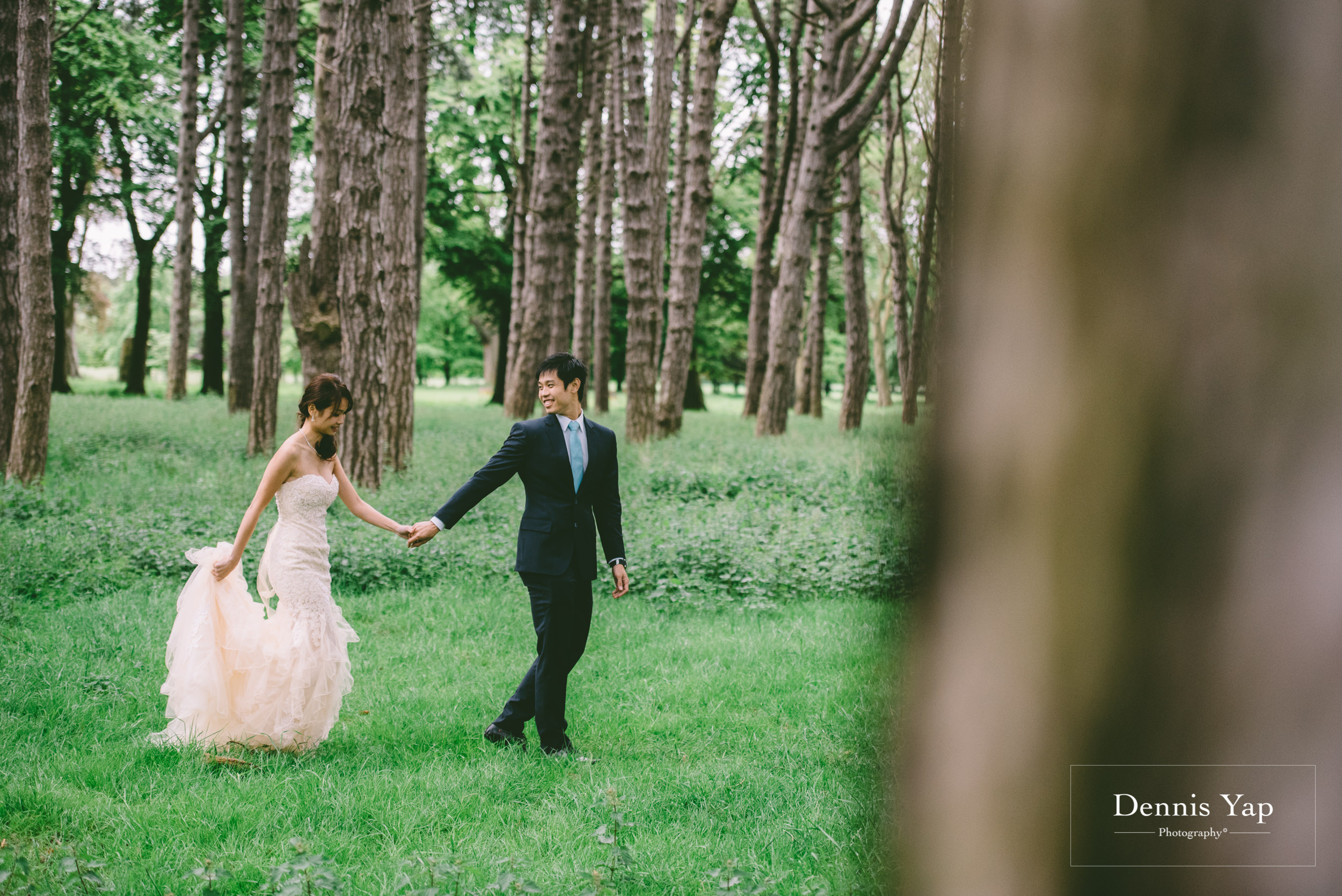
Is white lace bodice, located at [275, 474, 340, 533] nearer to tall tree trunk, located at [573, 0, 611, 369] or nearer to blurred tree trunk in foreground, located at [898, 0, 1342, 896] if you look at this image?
blurred tree trunk in foreground, located at [898, 0, 1342, 896]

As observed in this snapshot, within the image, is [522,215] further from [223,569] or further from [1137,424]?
[1137,424]

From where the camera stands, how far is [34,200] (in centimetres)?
1257

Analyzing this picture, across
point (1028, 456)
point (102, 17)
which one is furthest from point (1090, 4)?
point (102, 17)

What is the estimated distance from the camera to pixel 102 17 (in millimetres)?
27375

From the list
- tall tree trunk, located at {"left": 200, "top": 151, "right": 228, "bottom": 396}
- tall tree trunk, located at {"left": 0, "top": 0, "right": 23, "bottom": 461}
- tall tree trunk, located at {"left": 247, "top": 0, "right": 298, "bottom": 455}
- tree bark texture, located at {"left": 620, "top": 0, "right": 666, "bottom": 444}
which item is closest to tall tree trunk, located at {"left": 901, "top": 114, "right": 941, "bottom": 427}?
tall tree trunk, located at {"left": 0, "top": 0, "right": 23, "bottom": 461}

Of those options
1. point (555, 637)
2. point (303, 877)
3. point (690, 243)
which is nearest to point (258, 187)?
point (690, 243)

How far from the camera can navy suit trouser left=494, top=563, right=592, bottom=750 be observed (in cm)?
555

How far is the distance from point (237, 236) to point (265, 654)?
23914 millimetres

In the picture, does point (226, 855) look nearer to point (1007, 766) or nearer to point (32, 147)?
point (1007, 766)

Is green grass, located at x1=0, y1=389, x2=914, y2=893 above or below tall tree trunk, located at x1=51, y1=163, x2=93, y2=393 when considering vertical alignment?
below

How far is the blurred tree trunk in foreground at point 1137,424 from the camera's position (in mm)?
853

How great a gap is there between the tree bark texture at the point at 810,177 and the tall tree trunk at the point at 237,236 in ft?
41.5

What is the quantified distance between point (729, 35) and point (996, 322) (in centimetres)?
3353

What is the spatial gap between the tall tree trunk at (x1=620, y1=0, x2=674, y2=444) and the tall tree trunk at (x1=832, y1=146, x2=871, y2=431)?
27.2ft
